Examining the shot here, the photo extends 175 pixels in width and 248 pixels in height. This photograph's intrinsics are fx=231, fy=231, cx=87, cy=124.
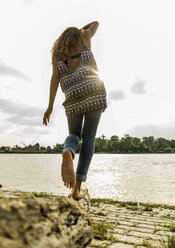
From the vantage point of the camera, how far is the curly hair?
10.3ft

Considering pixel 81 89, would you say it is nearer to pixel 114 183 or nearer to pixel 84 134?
pixel 84 134

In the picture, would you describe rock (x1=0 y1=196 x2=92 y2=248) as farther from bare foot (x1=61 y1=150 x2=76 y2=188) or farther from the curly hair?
the curly hair

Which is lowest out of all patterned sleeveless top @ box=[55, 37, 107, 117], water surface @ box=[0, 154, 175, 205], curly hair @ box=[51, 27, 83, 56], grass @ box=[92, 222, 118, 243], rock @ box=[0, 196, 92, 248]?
water surface @ box=[0, 154, 175, 205]

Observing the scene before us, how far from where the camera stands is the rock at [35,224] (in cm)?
94

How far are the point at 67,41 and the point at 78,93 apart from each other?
0.79 m

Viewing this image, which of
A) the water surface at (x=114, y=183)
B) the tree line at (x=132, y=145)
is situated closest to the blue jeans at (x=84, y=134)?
the water surface at (x=114, y=183)

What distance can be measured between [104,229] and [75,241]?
1.55 metres

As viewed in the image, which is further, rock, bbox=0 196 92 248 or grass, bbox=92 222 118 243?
grass, bbox=92 222 118 243

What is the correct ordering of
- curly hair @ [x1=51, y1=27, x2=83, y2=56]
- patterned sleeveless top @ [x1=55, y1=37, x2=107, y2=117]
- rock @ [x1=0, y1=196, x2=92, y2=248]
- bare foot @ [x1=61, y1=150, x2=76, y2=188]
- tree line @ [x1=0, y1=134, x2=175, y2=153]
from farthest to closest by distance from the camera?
tree line @ [x1=0, y1=134, x2=175, y2=153] → curly hair @ [x1=51, y1=27, x2=83, y2=56] → patterned sleeveless top @ [x1=55, y1=37, x2=107, y2=117] → bare foot @ [x1=61, y1=150, x2=76, y2=188] → rock @ [x1=0, y1=196, x2=92, y2=248]

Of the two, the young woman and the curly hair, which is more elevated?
the curly hair

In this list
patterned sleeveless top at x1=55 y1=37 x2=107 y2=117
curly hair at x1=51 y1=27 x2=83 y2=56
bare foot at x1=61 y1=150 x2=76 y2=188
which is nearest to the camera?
bare foot at x1=61 y1=150 x2=76 y2=188

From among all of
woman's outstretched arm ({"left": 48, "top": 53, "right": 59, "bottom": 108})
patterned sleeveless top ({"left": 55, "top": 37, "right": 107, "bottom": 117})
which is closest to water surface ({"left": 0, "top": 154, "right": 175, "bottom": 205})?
patterned sleeveless top ({"left": 55, "top": 37, "right": 107, "bottom": 117})

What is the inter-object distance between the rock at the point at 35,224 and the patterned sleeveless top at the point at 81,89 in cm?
162

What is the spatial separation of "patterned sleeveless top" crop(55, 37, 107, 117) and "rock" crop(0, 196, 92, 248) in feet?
5.31
